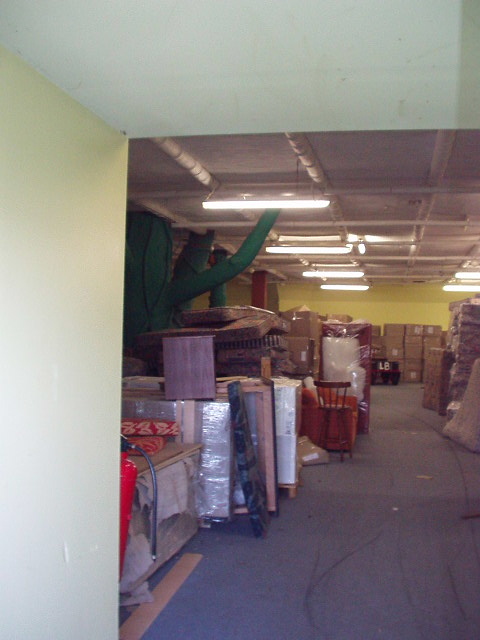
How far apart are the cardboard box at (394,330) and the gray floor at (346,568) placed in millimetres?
11550

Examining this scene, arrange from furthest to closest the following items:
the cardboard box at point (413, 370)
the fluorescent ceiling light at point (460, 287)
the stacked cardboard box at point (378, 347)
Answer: the cardboard box at point (413, 370) < the stacked cardboard box at point (378, 347) < the fluorescent ceiling light at point (460, 287)

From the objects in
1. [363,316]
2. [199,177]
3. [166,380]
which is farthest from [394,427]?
[363,316]

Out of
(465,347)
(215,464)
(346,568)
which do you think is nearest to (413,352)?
(465,347)

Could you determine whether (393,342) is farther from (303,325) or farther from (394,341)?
(303,325)

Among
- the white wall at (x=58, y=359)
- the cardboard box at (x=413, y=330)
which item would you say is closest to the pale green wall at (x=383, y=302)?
the cardboard box at (x=413, y=330)

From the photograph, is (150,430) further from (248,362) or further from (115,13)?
(115,13)

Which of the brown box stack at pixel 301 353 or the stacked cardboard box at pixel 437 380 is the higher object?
the brown box stack at pixel 301 353

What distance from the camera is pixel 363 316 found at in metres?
19.5

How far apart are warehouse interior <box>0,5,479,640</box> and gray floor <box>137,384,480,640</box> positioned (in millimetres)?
1072

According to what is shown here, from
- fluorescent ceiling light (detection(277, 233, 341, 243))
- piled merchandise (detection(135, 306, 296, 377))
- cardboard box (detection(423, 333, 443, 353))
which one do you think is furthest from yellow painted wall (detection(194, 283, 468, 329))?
piled merchandise (detection(135, 306, 296, 377))

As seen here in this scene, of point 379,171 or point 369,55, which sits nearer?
point 369,55

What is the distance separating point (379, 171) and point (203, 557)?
4318 mm

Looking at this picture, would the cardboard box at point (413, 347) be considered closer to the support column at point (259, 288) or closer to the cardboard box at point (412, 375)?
the cardboard box at point (412, 375)

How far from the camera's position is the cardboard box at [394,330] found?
1761 centimetres
